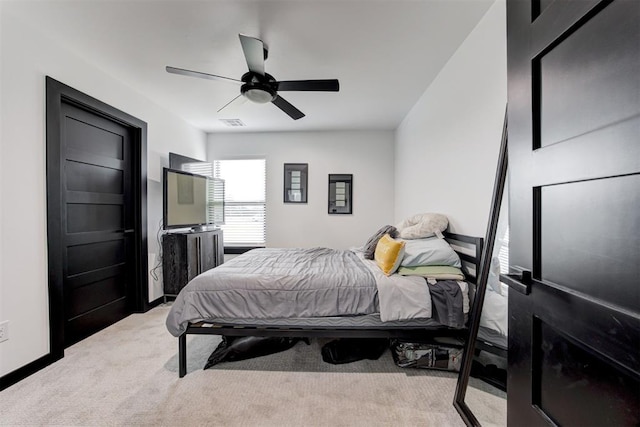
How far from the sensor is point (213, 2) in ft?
5.77

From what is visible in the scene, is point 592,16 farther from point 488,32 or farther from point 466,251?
point 466,251

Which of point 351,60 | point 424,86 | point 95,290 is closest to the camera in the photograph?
point 351,60

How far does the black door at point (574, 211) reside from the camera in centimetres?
55

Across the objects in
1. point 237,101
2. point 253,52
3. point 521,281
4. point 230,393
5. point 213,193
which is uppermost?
point 237,101

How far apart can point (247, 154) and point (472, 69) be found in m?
3.65

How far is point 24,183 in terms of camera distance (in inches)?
78.0

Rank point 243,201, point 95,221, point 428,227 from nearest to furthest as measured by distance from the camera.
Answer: point 428,227 → point 95,221 → point 243,201

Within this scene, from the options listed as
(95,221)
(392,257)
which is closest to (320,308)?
(392,257)

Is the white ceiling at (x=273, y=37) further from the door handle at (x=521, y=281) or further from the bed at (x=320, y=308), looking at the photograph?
the door handle at (x=521, y=281)

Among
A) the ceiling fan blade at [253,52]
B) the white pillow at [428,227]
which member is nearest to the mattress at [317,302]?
the white pillow at [428,227]

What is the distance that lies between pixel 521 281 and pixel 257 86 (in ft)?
7.11

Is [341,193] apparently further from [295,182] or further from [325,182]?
[295,182]

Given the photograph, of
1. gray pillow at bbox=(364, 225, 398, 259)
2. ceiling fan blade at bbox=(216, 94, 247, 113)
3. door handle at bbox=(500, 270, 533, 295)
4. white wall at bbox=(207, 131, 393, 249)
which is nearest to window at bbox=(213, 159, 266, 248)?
white wall at bbox=(207, 131, 393, 249)

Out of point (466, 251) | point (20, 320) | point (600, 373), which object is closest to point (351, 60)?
point (466, 251)
